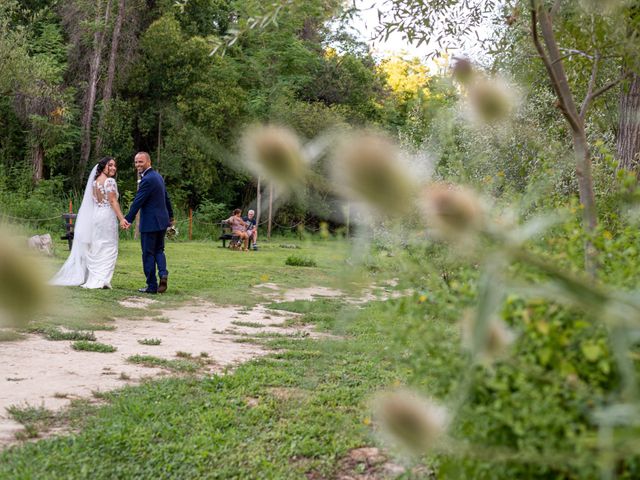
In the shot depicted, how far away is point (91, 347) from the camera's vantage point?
5.15 metres

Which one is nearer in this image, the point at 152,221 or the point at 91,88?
the point at 152,221

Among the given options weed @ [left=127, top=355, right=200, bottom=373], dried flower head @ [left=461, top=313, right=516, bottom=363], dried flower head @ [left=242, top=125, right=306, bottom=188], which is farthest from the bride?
dried flower head @ [left=242, top=125, right=306, bottom=188]

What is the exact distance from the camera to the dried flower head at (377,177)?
2.76ft

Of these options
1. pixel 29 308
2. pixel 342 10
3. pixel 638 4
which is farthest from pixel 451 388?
pixel 638 4

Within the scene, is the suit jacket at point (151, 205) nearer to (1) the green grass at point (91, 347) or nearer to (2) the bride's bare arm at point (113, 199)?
(2) the bride's bare arm at point (113, 199)

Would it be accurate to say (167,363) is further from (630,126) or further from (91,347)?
(630,126)

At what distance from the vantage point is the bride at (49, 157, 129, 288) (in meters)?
8.91

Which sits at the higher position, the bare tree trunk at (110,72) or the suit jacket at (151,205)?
the bare tree trunk at (110,72)

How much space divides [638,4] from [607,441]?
2.98m

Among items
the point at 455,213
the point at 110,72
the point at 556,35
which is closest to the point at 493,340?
the point at 455,213

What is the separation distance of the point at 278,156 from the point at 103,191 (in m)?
8.50

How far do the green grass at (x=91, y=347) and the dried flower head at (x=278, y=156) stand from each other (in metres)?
4.45

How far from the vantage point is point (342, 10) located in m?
3.24

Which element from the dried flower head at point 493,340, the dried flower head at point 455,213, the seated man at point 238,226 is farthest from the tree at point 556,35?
the seated man at point 238,226
